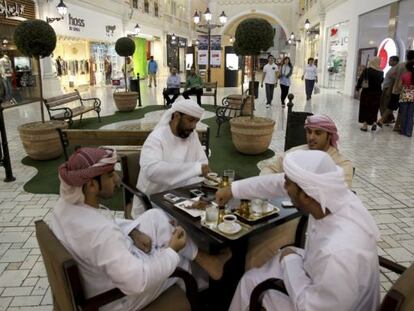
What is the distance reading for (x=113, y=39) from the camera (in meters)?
20.3

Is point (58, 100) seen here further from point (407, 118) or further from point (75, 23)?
point (75, 23)

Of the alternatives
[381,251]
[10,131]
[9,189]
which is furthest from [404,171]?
[10,131]

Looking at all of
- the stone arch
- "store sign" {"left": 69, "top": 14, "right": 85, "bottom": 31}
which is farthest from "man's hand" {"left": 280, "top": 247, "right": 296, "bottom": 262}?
the stone arch

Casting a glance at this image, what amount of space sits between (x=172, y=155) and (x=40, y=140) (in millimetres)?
3482

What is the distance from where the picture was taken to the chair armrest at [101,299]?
1.53 m

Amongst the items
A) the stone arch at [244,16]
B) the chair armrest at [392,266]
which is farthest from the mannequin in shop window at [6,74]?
the stone arch at [244,16]

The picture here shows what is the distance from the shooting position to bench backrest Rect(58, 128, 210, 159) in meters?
4.17

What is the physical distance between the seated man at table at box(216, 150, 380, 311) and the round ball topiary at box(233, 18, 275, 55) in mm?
4710

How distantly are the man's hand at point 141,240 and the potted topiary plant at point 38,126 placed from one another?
4209 mm

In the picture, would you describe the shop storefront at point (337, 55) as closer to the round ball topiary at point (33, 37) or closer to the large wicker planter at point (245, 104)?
the large wicker planter at point (245, 104)

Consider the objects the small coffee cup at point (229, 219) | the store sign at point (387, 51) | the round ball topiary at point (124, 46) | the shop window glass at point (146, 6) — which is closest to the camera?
the small coffee cup at point (229, 219)

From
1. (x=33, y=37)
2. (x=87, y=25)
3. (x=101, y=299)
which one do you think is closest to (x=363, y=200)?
(x=101, y=299)

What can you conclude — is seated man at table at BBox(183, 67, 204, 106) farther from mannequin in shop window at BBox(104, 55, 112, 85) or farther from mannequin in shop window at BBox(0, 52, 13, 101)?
mannequin in shop window at BBox(104, 55, 112, 85)

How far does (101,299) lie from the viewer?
1575 millimetres
